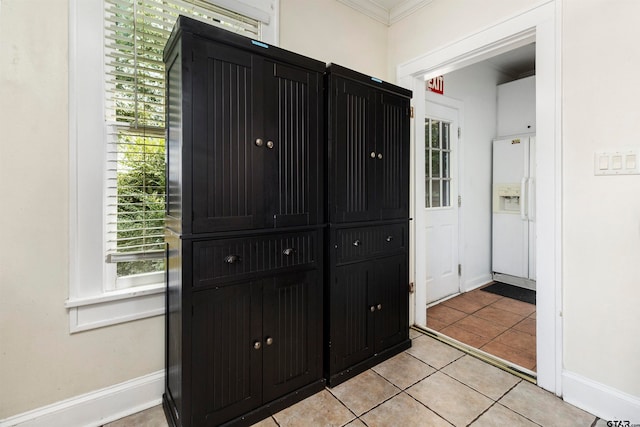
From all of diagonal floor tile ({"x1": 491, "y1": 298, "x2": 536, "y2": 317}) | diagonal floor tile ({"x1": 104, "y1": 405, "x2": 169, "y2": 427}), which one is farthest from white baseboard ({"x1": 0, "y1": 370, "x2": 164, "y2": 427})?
diagonal floor tile ({"x1": 491, "y1": 298, "x2": 536, "y2": 317})

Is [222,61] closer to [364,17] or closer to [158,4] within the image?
[158,4]

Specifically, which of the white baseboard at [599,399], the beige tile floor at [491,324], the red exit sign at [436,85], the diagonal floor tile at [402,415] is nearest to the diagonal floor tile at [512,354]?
the beige tile floor at [491,324]

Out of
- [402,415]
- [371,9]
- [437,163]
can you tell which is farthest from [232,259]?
[437,163]

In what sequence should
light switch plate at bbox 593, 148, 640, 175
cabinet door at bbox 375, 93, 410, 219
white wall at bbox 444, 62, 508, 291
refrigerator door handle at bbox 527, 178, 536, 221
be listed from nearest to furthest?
light switch plate at bbox 593, 148, 640, 175 → cabinet door at bbox 375, 93, 410, 219 → refrigerator door handle at bbox 527, 178, 536, 221 → white wall at bbox 444, 62, 508, 291

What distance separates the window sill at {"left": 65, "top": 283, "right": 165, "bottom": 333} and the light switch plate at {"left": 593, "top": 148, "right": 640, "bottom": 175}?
2.48m

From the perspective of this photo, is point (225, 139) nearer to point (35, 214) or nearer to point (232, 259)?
point (232, 259)

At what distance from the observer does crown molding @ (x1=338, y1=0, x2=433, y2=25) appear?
2.46 metres

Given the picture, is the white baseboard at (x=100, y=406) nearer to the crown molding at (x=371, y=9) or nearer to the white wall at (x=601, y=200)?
the white wall at (x=601, y=200)

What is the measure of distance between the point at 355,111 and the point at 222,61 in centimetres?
85

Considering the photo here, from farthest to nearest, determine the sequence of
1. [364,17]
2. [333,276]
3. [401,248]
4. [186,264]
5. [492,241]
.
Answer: [492,241] → [364,17] → [401,248] → [333,276] → [186,264]

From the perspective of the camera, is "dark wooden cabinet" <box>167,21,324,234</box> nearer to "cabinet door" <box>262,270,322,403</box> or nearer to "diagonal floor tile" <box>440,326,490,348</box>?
"cabinet door" <box>262,270,322,403</box>

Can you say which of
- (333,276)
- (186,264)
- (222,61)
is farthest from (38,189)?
(333,276)

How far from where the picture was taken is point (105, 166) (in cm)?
158

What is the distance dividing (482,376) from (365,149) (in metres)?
1.66
